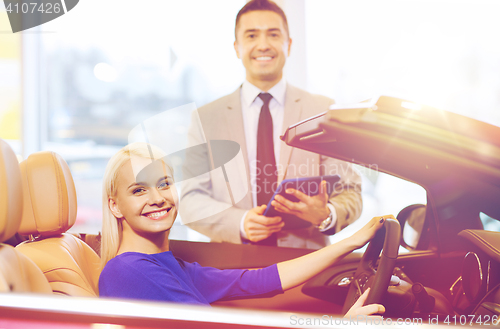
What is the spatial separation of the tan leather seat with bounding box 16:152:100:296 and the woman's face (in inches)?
5.9

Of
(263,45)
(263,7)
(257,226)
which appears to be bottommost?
(257,226)

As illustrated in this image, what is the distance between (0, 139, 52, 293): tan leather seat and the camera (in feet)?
2.76

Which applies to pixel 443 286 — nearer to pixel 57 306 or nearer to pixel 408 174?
pixel 408 174

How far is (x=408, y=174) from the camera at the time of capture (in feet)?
3.78

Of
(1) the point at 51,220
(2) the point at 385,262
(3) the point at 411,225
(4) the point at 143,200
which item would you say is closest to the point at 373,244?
(2) the point at 385,262

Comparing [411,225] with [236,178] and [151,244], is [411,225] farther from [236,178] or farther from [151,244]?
[151,244]

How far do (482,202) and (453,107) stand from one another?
34.3 inches

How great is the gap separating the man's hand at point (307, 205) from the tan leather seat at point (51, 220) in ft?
2.47

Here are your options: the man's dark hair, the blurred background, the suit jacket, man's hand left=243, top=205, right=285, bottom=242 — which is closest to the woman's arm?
the blurred background

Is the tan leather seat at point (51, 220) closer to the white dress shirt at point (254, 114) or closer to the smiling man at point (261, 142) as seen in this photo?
the smiling man at point (261, 142)

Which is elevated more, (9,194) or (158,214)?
(9,194)

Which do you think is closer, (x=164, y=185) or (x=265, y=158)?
(x=164, y=185)

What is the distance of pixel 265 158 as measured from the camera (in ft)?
5.82

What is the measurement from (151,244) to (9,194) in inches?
15.9
